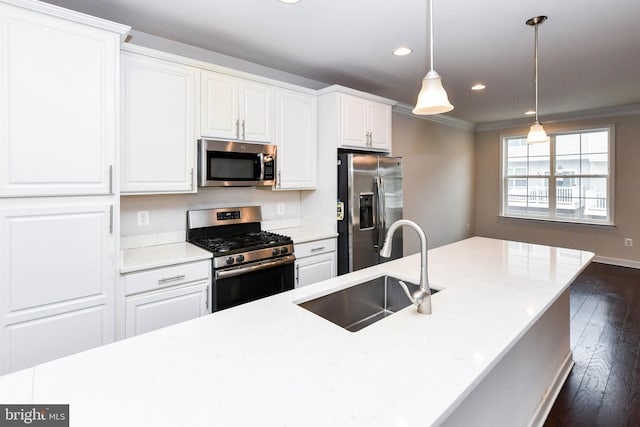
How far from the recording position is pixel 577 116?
555cm

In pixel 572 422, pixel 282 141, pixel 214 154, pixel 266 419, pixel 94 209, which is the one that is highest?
pixel 282 141

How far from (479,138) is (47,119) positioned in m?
6.87

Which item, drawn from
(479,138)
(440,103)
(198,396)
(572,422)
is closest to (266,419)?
→ (198,396)

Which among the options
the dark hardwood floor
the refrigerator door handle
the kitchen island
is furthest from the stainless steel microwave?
the dark hardwood floor

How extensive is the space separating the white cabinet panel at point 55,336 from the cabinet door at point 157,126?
824 millimetres

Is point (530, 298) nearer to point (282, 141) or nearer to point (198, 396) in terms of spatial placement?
point (198, 396)

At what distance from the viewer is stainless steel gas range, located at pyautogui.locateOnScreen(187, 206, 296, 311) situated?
7.97 ft

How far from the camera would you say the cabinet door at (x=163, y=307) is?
6.82 ft

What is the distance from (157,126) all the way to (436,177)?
4.59m

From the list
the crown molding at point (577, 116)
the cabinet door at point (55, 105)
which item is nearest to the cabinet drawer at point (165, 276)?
the cabinet door at point (55, 105)

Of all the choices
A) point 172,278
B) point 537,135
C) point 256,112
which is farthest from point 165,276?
point 537,135

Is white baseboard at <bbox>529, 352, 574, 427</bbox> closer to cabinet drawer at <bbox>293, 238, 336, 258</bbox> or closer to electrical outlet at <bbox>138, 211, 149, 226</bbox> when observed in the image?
cabinet drawer at <bbox>293, 238, 336, 258</bbox>

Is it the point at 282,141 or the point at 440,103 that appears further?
the point at 282,141

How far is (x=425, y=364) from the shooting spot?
0.99m
